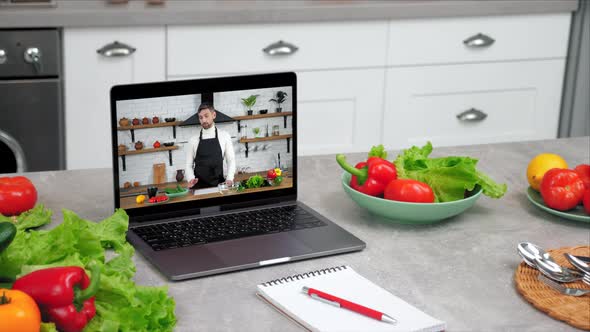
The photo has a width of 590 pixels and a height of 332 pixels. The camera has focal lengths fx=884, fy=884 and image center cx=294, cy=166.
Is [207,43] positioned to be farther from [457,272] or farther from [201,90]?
[457,272]

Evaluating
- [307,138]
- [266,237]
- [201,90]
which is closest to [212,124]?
[201,90]

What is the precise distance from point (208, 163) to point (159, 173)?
90 millimetres

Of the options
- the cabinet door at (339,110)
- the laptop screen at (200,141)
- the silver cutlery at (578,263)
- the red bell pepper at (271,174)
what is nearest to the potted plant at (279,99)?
the laptop screen at (200,141)

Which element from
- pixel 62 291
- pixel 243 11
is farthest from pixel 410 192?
pixel 243 11

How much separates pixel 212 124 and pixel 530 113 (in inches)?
91.0

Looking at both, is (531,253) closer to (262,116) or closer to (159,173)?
(262,116)

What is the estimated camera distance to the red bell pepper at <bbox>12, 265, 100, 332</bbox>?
1076 mm

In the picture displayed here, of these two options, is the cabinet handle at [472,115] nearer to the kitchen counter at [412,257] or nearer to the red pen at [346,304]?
the kitchen counter at [412,257]

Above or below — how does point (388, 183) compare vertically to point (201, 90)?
below

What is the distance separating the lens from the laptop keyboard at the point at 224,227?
151 cm

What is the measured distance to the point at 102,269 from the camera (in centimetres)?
120

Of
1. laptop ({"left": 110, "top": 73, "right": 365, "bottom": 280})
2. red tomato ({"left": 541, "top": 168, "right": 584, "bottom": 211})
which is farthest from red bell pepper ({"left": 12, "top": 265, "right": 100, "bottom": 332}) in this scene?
red tomato ({"left": 541, "top": 168, "right": 584, "bottom": 211})

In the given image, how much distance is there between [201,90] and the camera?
154cm

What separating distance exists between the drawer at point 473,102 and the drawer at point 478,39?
1.5 inches
